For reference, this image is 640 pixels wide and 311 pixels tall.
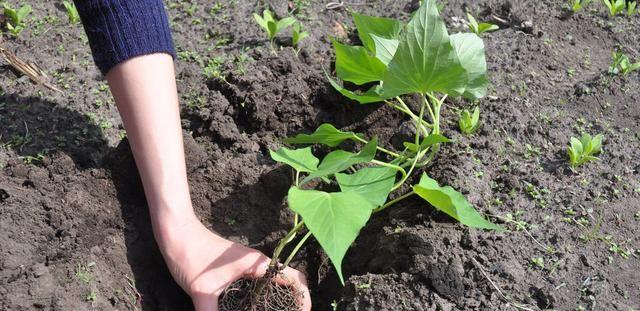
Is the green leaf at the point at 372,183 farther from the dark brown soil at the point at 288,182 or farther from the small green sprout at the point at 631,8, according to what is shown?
the small green sprout at the point at 631,8

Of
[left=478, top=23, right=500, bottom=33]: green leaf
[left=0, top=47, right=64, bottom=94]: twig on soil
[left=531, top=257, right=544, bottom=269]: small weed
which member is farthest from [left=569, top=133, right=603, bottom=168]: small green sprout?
[left=0, top=47, right=64, bottom=94]: twig on soil

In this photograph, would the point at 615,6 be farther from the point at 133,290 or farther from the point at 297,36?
the point at 133,290

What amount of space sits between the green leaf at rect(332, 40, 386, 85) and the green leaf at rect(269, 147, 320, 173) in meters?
0.25

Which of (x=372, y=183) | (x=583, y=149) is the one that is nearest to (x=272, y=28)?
(x=372, y=183)

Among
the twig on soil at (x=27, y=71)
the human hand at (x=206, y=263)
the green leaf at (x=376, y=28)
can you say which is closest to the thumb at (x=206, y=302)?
the human hand at (x=206, y=263)

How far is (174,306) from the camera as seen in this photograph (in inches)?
61.6

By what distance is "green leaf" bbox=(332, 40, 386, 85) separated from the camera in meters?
1.58

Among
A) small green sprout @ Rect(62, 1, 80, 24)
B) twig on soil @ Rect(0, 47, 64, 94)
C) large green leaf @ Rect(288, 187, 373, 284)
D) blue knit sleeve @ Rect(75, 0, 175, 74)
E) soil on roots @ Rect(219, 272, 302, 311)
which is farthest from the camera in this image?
small green sprout @ Rect(62, 1, 80, 24)

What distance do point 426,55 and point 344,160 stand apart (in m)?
0.28

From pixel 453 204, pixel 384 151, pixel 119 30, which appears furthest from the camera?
pixel 384 151

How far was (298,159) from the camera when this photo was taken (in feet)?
4.84

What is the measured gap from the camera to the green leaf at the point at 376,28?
1732 millimetres

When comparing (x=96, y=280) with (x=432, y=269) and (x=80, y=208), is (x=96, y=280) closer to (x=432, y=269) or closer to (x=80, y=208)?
(x=80, y=208)

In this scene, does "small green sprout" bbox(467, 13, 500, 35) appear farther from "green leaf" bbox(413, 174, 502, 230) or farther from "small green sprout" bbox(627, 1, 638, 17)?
"green leaf" bbox(413, 174, 502, 230)
